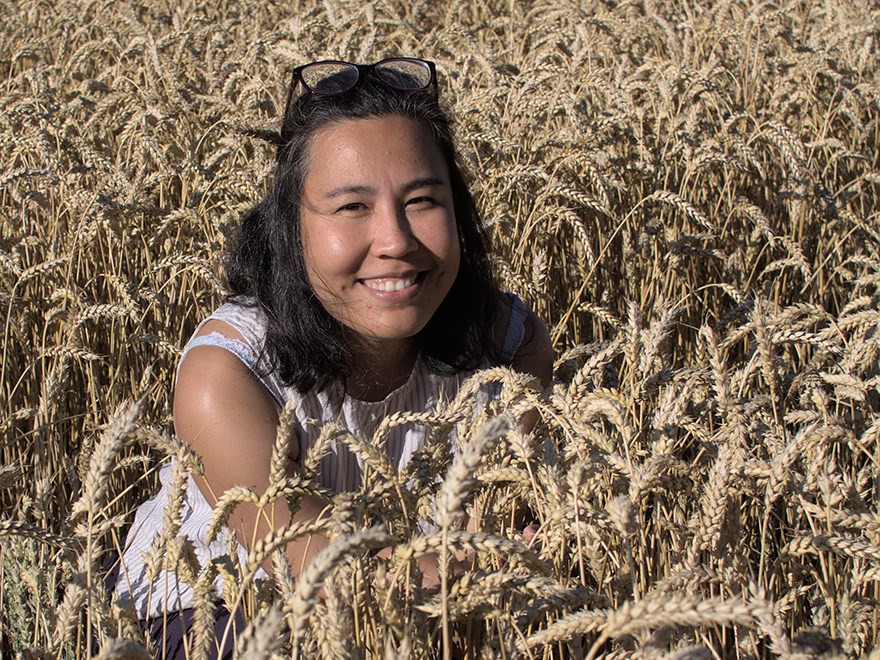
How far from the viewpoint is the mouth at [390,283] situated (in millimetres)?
1809

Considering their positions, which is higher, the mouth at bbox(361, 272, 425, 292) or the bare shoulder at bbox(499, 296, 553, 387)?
the mouth at bbox(361, 272, 425, 292)

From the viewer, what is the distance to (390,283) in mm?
1809

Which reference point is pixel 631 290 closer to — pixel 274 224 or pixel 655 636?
pixel 274 224

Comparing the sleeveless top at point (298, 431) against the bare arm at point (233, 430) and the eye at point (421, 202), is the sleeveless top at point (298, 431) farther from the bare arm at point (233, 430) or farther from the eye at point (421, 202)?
the eye at point (421, 202)

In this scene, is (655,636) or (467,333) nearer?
(655,636)

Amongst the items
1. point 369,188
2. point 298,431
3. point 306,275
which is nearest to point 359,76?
point 369,188

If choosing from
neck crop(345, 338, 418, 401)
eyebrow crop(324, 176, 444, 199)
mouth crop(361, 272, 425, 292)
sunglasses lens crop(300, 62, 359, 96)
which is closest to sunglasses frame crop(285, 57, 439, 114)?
sunglasses lens crop(300, 62, 359, 96)

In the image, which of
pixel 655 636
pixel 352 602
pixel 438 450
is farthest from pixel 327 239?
pixel 655 636

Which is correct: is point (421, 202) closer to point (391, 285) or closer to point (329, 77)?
point (391, 285)

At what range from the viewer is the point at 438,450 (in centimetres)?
136

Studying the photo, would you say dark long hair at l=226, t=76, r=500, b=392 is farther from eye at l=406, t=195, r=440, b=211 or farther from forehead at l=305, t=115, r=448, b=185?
eye at l=406, t=195, r=440, b=211

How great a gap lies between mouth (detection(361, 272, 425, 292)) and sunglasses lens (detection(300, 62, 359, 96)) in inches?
13.9

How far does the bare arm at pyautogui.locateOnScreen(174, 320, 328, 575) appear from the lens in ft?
5.63

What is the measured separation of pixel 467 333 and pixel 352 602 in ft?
3.28
